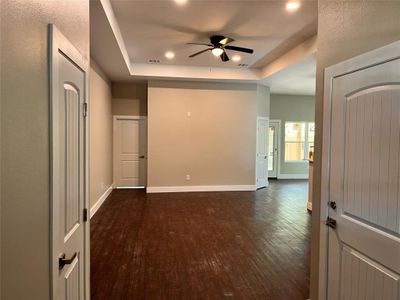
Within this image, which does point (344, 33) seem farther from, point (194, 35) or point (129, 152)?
point (129, 152)

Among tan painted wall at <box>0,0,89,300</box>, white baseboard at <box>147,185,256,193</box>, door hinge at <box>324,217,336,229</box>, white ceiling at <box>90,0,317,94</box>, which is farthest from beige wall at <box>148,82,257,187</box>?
tan painted wall at <box>0,0,89,300</box>

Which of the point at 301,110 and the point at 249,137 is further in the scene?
the point at 301,110

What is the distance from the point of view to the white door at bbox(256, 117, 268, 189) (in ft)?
26.2

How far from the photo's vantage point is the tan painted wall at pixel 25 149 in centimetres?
87

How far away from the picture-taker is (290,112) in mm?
10000

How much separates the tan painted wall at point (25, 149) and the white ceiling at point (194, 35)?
232 centimetres

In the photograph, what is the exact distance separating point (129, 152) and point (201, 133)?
2190 millimetres

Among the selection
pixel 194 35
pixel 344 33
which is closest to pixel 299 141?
pixel 194 35

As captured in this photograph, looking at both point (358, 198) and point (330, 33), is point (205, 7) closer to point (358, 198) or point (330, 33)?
point (330, 33)

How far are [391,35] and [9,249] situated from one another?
2041mm

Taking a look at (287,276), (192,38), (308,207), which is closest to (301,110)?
(308,207)

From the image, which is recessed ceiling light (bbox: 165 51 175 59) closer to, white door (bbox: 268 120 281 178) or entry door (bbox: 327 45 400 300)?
entry door (bbox: 327 45 400 300)

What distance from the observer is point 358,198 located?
178 centimetres

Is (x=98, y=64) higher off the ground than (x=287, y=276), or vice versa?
(x=98, y=64)
